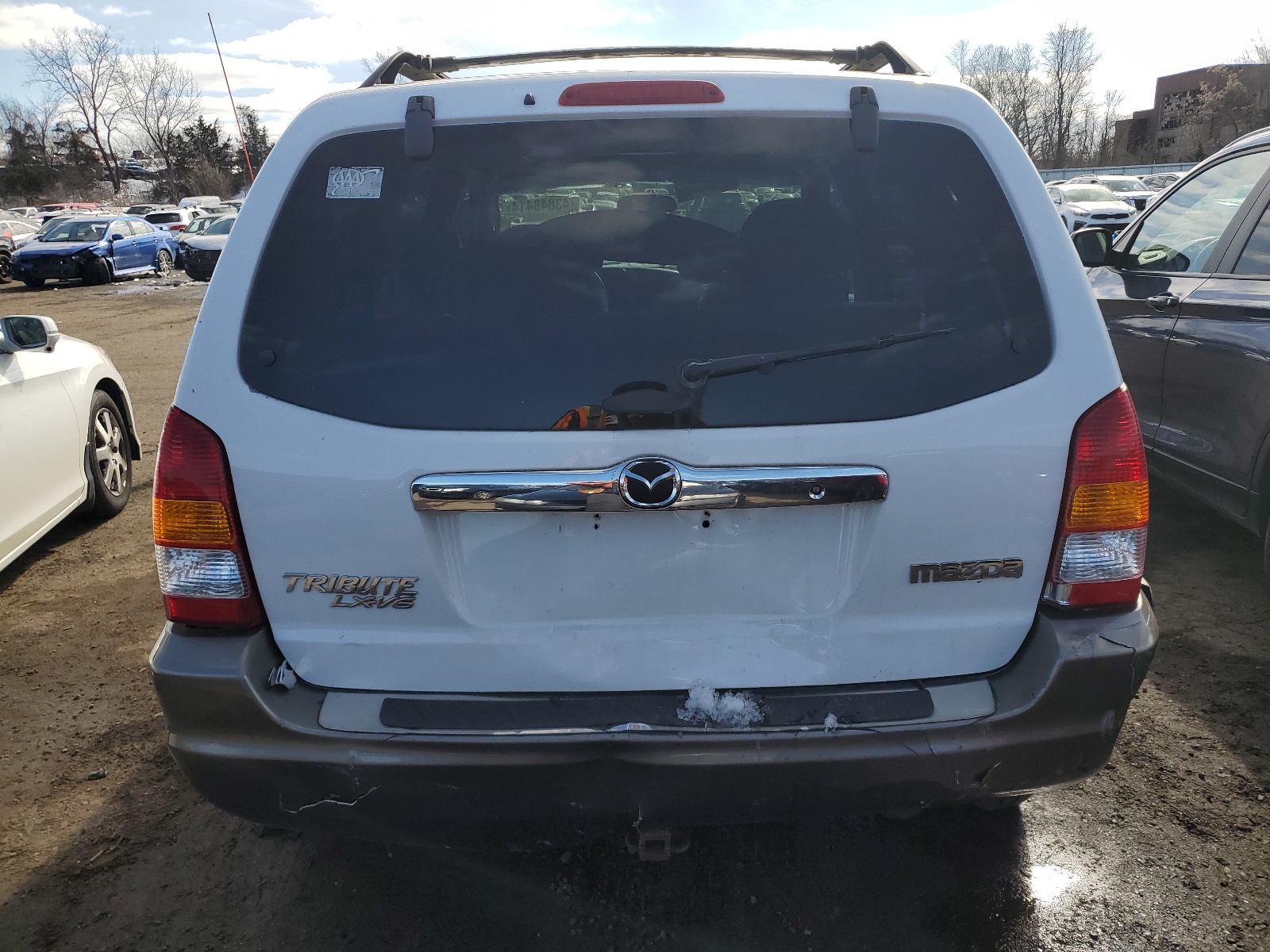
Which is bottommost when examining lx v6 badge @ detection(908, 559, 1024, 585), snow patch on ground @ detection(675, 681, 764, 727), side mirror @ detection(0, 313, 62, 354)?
snow patch on ground @ detection(675, 681, 764, 727)

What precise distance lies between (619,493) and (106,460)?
487cm

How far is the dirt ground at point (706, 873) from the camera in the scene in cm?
222

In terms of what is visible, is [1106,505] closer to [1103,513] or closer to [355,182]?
[1103,513]

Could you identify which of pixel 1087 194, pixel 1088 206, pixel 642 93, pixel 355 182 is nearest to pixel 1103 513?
pixel 642 93

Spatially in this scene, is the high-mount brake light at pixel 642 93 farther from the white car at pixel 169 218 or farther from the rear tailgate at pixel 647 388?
the white car at pixel 169 218

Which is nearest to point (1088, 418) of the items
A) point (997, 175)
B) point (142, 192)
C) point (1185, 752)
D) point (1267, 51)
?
point (997, 175)

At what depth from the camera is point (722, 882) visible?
7.85 feet

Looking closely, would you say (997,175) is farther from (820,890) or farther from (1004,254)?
(820,890)

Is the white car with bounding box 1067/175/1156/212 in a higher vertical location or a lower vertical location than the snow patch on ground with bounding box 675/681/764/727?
lower

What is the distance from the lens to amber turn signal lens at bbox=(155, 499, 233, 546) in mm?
1822

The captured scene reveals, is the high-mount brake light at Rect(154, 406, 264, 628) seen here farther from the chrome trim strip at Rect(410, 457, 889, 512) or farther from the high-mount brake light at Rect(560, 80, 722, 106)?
the high-mount brake light at Rect(560, 80, 722, 106)

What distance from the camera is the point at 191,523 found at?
6.05ft

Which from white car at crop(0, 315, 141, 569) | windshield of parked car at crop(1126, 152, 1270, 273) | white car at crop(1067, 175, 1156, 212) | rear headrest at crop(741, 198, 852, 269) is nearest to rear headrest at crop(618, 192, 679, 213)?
rear headrest at crop(741, 198, 852, 269)

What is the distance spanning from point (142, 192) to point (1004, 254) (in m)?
87.0
